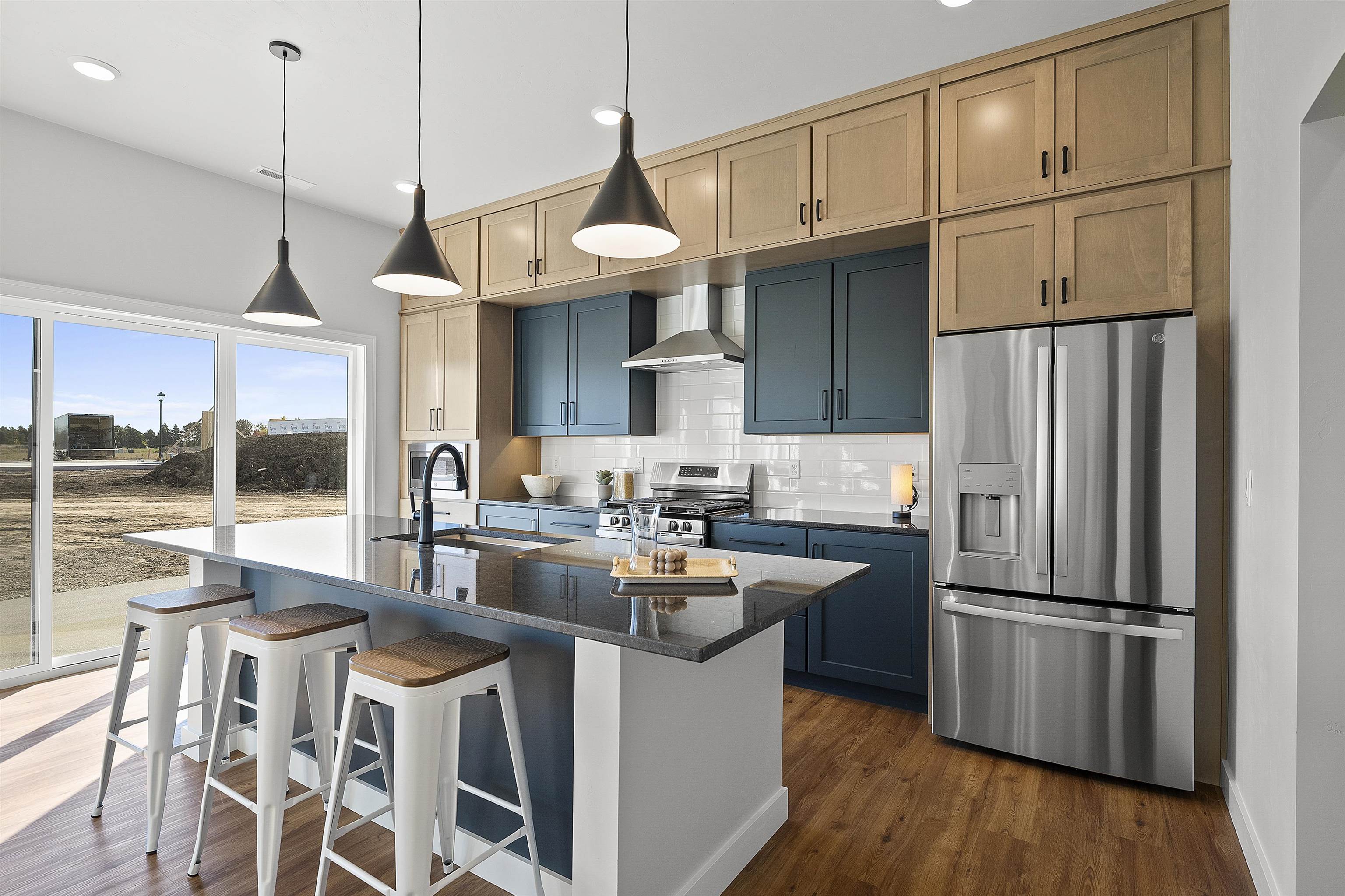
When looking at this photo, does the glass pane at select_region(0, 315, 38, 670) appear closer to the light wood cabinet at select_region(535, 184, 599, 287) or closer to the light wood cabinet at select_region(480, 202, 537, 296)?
the light wood cabinet at select_region(480, 202, 537, 296)

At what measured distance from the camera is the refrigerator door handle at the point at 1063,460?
260 cm

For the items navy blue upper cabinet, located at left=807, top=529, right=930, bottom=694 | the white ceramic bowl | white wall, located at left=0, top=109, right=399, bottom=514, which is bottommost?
navy blue upper cabinet, located at left=807, top=529, right=930, bottom=694

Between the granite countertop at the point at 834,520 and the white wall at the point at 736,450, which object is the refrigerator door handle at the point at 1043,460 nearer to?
the granite countertop at the point at 834,520

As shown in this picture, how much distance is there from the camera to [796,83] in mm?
3150

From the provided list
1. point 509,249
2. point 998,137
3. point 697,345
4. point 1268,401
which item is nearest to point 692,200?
point 697,345

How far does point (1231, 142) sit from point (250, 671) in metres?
4.15

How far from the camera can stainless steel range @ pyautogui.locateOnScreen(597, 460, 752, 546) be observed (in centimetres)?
375

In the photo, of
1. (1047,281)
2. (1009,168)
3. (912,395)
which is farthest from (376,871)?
(1009,168)

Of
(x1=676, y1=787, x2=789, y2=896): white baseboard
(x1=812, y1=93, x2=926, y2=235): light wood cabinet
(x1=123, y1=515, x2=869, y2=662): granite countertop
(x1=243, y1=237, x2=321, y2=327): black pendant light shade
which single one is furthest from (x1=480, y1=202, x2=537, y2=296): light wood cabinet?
(x1=676, y1=787, x2=789, y2=896): white baseboard

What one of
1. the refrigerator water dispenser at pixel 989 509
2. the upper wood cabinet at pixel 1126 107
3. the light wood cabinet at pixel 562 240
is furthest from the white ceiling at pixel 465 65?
the refrigerator water dispenser at pixel 989 509

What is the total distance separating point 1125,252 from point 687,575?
216 centimetres

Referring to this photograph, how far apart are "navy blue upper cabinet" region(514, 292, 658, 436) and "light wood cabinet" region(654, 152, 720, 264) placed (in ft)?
2.42

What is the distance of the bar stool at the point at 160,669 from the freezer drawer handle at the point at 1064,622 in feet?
8.62

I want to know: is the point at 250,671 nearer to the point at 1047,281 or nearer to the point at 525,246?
the point at 525,246
